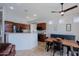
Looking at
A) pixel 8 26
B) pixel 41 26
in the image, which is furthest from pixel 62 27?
pixel 8 26

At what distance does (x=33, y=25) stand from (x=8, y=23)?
507 millimetres

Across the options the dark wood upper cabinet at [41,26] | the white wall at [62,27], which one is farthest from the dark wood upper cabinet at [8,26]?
the white wall at [62,27]

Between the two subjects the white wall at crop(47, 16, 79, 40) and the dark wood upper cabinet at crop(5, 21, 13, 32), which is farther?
the dark wood upper cabinet at crop(5, 21, 13, 32)

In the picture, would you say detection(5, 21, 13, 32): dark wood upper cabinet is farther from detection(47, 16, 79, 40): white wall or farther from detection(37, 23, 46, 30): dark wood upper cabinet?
detection(47, 16, 79, 40): white wall

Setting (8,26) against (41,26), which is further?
(8,26)

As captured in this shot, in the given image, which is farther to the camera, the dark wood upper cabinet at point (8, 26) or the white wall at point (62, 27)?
the dark wood upper cabinet at point (8, 26)

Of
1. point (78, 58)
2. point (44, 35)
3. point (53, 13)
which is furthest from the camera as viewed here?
point (44, 35)

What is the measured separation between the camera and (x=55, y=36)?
230cm

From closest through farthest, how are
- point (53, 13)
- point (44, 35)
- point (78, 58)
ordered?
1. point (78, 58)
2. point (53, 13)
3. point (44, 35)

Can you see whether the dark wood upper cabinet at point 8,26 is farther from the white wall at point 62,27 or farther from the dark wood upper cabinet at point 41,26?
the white wall at point 62,27

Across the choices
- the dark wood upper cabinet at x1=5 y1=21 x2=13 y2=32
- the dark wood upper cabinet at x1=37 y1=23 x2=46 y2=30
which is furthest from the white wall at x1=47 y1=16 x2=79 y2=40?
the dark wood upper cabinet at x1=5 y1=21 x2=13 y2=32

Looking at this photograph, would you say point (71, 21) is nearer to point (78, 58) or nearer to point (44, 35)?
point (44, 35)

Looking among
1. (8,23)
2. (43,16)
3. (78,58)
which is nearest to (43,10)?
(43,16)

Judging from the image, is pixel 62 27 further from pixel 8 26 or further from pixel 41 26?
pixel 8 26
